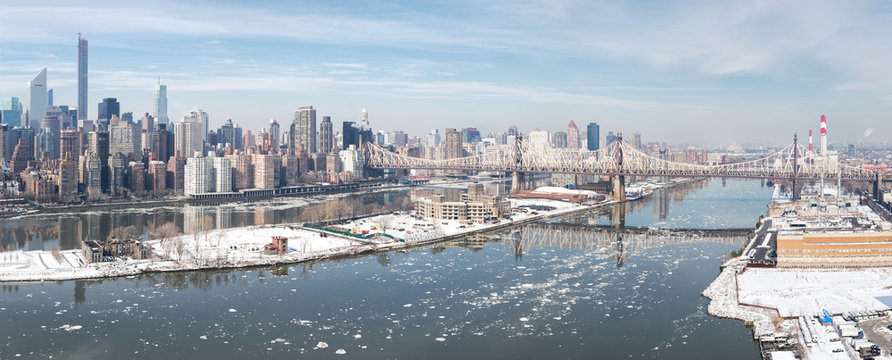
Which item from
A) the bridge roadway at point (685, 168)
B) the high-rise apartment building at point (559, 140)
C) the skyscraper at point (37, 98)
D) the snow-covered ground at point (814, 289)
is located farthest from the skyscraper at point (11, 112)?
the snow-covered ground at point (814, 289)

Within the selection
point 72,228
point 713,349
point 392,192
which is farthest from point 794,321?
point 392,192

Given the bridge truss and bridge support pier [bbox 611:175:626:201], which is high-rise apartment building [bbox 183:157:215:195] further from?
bridge support pier [bbox 611:175:626:201]

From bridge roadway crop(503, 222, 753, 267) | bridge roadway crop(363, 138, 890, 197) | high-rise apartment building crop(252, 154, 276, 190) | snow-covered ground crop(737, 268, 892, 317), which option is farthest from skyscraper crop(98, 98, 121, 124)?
snow-covered ground crop(737, 268, 892, 317)

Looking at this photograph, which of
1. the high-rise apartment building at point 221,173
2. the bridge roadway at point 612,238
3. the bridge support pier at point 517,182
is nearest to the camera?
the bridge roadway at point 612,238

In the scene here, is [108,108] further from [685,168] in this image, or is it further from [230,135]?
[685,168]

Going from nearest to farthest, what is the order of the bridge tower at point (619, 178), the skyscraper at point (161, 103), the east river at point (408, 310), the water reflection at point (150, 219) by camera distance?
the east river at point (408, 310), the water reflection at point (150, 219), the bridge tower at point (619, 178), the skyscraper at point (161, 103)

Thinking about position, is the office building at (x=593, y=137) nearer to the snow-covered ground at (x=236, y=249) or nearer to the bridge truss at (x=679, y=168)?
the bridge truss at (x=679, y=168)
